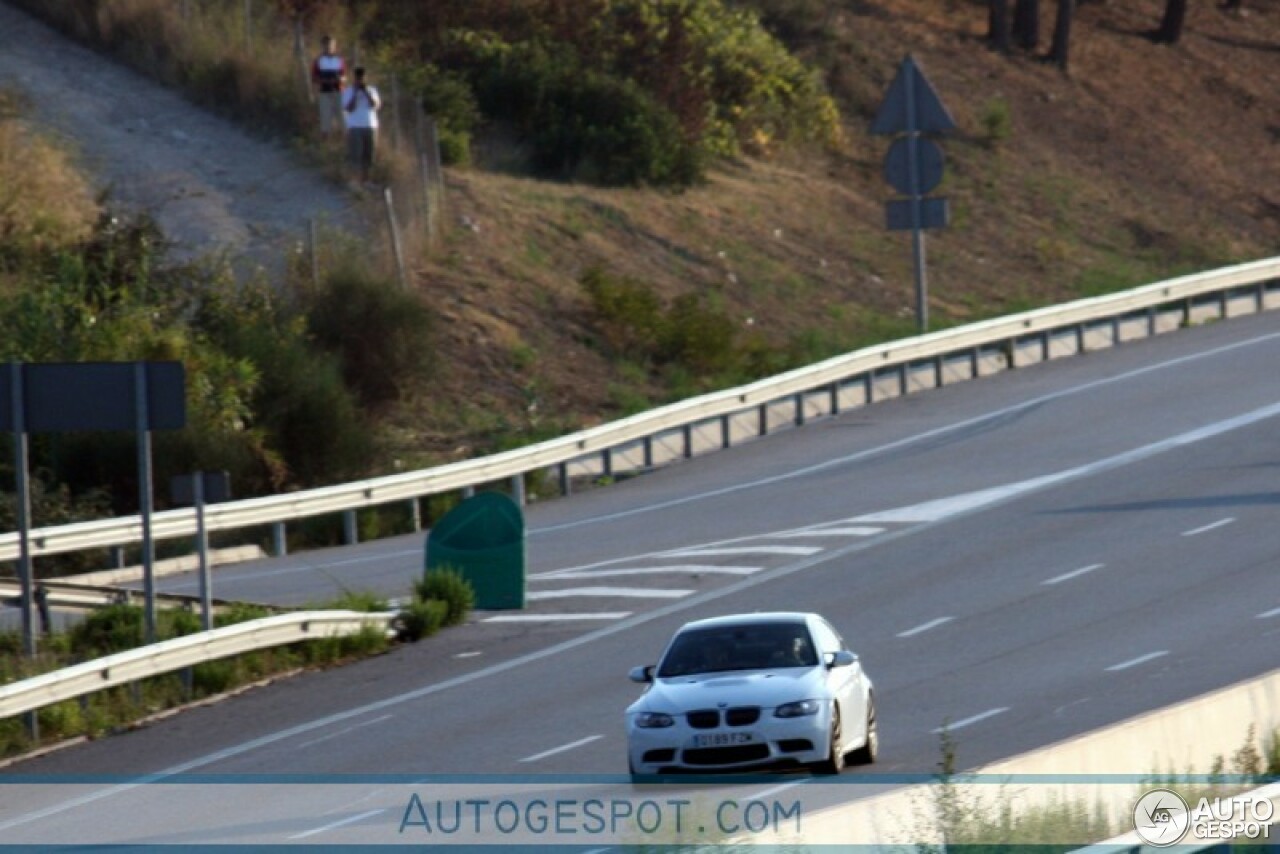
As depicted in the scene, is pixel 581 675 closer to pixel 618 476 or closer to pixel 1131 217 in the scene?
pixel 618 476

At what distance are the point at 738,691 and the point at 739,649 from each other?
0.79m

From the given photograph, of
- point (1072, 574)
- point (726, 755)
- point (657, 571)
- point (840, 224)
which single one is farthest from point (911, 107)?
point (726, 755)

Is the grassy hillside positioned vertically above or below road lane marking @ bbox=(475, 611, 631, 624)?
above

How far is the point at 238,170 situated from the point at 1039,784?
103ft

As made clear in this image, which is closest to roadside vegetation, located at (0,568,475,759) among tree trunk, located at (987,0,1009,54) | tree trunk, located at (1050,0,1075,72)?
tree trunk, located at (1050,0,1075,72)

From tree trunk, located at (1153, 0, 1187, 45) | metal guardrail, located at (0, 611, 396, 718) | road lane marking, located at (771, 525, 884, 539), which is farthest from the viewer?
tree trunk, located at (1153, 0, 1187, 45)

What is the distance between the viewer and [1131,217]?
55531 mm

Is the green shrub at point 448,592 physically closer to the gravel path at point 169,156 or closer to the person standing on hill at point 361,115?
the gravel path at point 169,156

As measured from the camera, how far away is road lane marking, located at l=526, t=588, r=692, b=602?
23219 millimetres

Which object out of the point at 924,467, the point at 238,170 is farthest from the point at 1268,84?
the point at 924,467

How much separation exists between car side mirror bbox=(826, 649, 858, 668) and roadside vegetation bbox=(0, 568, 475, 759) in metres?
6.19

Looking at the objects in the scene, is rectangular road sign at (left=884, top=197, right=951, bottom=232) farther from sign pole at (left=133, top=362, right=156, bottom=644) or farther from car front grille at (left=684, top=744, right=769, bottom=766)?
car front grille at (left=684, top=744, right=769, bottom=766)

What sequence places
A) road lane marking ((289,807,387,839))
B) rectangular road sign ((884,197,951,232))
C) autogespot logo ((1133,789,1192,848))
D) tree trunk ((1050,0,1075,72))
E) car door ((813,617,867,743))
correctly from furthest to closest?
tree trunk ((1050,0,1075,72)) < rectangular road sign ((884,197,951,232)) < car door ((813,617,867,743)) < road lane marking ((289,807,387,839)) < autogespot logo ((1133,789,1192,848))

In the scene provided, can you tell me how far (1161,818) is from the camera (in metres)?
9.77
